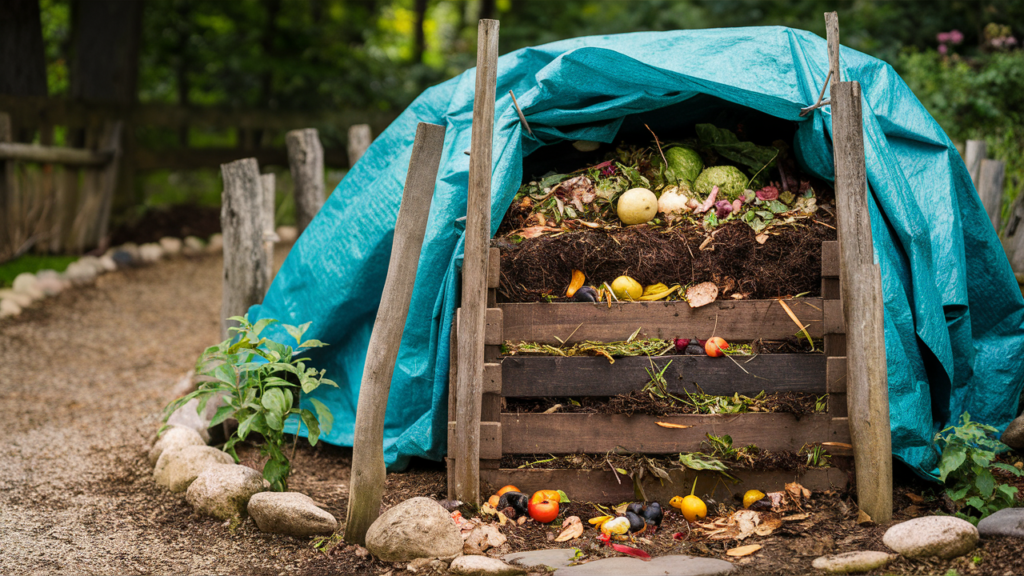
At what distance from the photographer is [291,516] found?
3078mm

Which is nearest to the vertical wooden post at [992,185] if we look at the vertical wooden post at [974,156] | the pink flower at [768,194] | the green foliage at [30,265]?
the vertical wooden post at [974,156]

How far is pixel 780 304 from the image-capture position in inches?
128

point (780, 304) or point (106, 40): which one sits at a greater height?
point (106, 40)

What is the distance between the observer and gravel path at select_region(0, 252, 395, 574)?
9.77 feet

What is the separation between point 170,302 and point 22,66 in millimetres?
3324

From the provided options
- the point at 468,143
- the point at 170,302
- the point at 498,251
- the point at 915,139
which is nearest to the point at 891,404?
the point at 915,139

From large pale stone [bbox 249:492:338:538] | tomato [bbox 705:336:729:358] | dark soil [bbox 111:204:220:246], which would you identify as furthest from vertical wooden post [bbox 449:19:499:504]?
dark soil [bbox 111:204:220:246]

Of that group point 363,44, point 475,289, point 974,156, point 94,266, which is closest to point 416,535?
point 475,289

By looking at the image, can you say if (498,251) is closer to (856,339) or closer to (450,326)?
(450,326)

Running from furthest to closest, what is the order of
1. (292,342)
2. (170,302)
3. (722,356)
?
(170,302), (292,342), (722,356)

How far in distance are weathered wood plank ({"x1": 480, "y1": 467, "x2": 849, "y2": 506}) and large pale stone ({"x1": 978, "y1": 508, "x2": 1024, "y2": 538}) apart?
0.54 m

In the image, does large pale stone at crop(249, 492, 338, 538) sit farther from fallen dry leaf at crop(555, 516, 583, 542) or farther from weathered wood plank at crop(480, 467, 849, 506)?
fallen dry leaf at crop(555, 516, 583, 542)

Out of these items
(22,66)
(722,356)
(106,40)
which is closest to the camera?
(722,356)

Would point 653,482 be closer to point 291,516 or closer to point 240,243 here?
point 291,516
